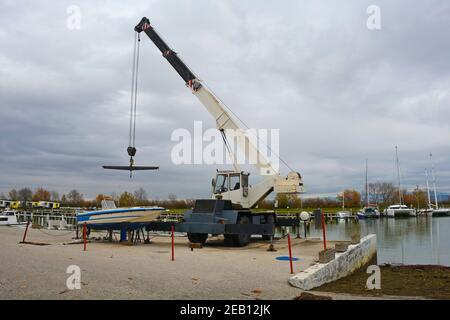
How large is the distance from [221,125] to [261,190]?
386 centimetres

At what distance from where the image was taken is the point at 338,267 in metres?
11.7

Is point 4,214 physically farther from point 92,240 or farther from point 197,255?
point 197,255

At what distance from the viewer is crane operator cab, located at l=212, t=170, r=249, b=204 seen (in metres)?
19.2

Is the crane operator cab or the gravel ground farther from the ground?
the crane operator cab

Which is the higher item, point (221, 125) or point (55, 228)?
point (221, 125)

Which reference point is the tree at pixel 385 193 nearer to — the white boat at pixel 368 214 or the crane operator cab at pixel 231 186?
the white boat at pixel 368 214

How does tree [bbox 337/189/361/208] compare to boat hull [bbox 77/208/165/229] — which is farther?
tree [bbox 337/189/361/208]

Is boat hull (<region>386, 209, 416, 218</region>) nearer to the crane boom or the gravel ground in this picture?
the crane boom

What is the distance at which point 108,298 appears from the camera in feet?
23.9

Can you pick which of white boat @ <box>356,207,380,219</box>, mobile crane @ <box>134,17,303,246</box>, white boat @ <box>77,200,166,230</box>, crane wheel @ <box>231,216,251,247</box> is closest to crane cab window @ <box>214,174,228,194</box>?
mobile crane @ <box>134,17,303,246</box>

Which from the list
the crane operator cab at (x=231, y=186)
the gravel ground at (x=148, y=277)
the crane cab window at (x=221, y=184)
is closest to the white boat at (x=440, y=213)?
the crane operator cab at (x=231, y=186)

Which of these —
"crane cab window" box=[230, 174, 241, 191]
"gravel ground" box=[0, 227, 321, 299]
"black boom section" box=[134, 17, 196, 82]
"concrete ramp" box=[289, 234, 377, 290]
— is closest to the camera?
"gravel ground" box=[0, 227, 321, 299]

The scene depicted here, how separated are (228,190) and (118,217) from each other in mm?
5103
